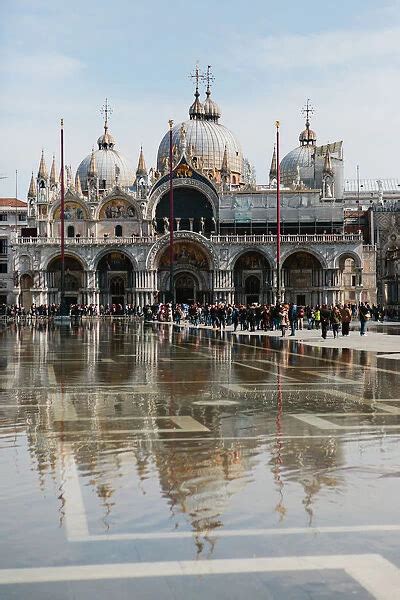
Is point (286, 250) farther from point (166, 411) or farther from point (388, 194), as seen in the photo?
point (166, 411)

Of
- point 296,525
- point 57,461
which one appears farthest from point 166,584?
point 57,461

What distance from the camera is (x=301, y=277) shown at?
94.6m

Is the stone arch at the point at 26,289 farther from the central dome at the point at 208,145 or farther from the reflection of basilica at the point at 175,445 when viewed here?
the reflection of basilica at the point at 175,445

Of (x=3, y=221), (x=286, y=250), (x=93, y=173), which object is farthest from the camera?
(x=3, y=221)

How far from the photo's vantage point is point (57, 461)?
9977 millimetres

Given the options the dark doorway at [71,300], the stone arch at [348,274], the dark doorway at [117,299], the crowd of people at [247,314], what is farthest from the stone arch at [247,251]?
the dark doorway at [71,300]

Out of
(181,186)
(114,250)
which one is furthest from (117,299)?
(181,186)

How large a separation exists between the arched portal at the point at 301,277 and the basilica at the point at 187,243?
0.32 ft

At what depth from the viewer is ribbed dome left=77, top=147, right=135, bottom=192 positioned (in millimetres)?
108812

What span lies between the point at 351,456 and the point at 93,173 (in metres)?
92.1

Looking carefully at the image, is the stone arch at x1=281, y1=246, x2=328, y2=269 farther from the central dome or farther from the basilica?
the central dome

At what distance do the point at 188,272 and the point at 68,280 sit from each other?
12204mm

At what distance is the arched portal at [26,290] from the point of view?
3811 inches

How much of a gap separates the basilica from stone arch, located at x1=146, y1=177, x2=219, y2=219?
97mm
